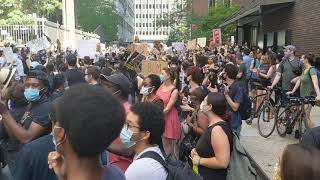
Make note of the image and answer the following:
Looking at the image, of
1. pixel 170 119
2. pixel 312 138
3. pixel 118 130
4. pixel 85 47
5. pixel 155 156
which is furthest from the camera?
pixel 85 47

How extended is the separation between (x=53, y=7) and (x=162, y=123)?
31962mm

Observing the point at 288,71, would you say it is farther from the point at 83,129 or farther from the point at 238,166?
the point at 83,129

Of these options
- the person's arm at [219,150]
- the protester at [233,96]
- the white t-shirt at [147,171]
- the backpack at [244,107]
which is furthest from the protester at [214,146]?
the backpack at [244,107]

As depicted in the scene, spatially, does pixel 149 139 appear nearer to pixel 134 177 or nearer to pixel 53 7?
pixel 134 177

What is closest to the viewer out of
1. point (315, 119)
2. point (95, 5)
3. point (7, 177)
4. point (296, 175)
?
point (296, 175)

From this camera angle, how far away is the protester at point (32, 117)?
13.1ft

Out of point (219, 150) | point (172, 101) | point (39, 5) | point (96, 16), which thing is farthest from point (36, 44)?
point (96, 16)

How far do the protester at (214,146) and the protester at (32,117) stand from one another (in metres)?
1.38

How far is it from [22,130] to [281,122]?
259 inches

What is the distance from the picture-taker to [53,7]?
33.9m

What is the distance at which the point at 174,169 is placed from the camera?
3.16 m

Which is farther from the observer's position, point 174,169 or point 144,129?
point 144,129

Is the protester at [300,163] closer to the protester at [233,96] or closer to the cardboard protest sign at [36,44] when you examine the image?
the protester at [233,96]

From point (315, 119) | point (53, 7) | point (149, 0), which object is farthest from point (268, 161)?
point (149, 0)
